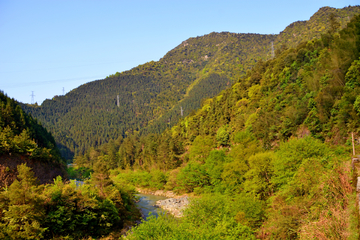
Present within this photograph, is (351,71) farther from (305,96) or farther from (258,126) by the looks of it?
(258,126)

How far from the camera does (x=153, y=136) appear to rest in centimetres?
13212

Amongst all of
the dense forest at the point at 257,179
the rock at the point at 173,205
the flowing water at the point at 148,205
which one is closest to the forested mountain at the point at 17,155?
the dense forest at the point at 257,179

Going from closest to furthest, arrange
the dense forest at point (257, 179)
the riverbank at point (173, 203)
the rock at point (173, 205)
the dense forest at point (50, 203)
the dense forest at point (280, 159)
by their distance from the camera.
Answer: the dense forest at point (280, 159) → the dense forest at point (257, 179) → the dense forest at point (50, 203) → the riverbank at point (173, 203) → the rock at point (173, 205)

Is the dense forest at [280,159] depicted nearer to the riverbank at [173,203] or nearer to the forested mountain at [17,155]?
the riverbank at [173,203]

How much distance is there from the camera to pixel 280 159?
44.9 meters

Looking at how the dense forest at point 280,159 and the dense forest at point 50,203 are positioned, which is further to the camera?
the dense forest at point 50,203

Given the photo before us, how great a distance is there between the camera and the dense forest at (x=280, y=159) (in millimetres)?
23252

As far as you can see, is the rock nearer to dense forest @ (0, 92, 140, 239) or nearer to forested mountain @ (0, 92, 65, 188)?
dense forest @ (0, 92, 140, 239)

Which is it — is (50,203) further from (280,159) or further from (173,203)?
(280,159)

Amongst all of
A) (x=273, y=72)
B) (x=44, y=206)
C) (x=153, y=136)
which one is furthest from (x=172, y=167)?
(x=44, y=206)

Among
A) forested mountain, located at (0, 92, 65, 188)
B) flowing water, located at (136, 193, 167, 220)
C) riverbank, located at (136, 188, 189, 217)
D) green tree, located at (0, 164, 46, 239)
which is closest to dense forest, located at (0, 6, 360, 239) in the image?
green tree, located at (0, 164, 46, 239)

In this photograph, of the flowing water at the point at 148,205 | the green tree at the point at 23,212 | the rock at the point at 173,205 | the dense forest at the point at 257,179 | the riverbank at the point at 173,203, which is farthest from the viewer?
the rock at the point at 173,205

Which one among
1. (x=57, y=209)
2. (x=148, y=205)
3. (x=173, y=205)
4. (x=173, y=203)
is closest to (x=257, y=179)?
(x=173, y=205)

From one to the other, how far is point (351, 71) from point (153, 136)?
3794 inches
